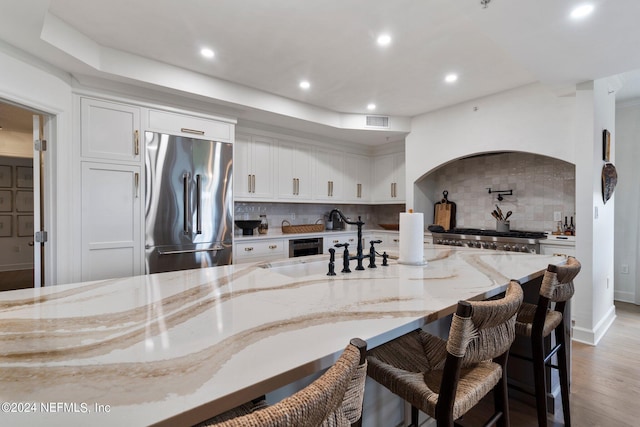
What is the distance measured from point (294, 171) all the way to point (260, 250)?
1.33 metres

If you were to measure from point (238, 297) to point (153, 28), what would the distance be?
2.27m

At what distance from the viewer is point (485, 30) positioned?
1967 millimetres

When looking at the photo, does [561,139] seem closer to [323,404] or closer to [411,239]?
[411,239]

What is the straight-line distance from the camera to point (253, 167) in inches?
161

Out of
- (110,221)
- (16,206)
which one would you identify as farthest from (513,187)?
(16,206)

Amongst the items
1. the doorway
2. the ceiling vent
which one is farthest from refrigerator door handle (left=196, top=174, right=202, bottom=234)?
the doorway

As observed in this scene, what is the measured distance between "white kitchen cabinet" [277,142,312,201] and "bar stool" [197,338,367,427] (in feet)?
12.4

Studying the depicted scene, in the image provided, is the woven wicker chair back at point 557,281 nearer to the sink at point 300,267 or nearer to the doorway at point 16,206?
the sink at point 300,267

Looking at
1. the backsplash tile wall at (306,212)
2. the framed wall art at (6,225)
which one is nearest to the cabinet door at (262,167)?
the backsplash tile wall at (306,212)

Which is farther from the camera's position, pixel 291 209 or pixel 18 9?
pixel 291 209

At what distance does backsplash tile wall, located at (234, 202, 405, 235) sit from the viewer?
14.5 ft

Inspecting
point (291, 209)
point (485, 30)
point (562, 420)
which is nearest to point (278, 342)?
point (562, 420)

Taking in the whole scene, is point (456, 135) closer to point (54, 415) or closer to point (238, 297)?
point (238, 297)

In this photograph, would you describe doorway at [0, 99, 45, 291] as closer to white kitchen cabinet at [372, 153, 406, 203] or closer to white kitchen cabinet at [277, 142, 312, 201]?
white kitchen cabinet at [277, 142, 312, 201]
